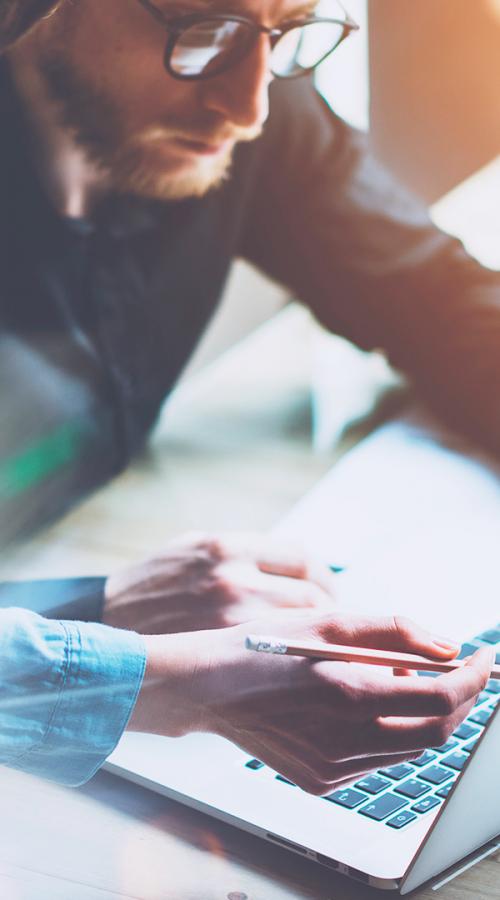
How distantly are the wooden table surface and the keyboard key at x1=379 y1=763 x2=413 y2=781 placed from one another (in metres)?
0.04

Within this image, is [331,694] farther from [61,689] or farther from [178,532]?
[178,532]

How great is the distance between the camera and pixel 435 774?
37 centimetres

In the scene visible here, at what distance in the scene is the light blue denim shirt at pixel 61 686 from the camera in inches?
12.5

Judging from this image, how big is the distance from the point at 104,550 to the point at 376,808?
10.2 inches

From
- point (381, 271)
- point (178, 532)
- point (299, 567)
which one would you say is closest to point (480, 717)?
point (299, 567)

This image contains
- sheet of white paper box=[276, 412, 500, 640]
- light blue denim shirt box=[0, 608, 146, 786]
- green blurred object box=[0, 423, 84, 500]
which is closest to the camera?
light blue denim shirt box=[0, 608, 146, 786]

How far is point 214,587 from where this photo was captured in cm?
46

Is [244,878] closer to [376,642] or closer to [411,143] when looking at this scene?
[376,642]

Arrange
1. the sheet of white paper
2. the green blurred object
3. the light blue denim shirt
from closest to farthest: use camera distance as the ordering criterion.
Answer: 1. the light blue denim shirt
2. the sheet of white paper
3. the green blurred object

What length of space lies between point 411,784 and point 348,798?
27mm

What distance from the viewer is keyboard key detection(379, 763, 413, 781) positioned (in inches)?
14.3

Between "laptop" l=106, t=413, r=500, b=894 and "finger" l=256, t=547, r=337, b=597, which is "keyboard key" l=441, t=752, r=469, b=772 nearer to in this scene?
"laptop" l=106, t=413, r=500, b=894

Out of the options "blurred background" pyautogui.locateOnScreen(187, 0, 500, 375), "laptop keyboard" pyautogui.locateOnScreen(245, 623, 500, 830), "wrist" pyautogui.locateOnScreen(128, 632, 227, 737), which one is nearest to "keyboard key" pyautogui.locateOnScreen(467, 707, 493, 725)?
"laptop keyboard" pyautogui.locateOnScreen(245, 623, 500, 830)

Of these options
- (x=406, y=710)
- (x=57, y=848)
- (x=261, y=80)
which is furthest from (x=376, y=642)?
(x=261, y=80)
